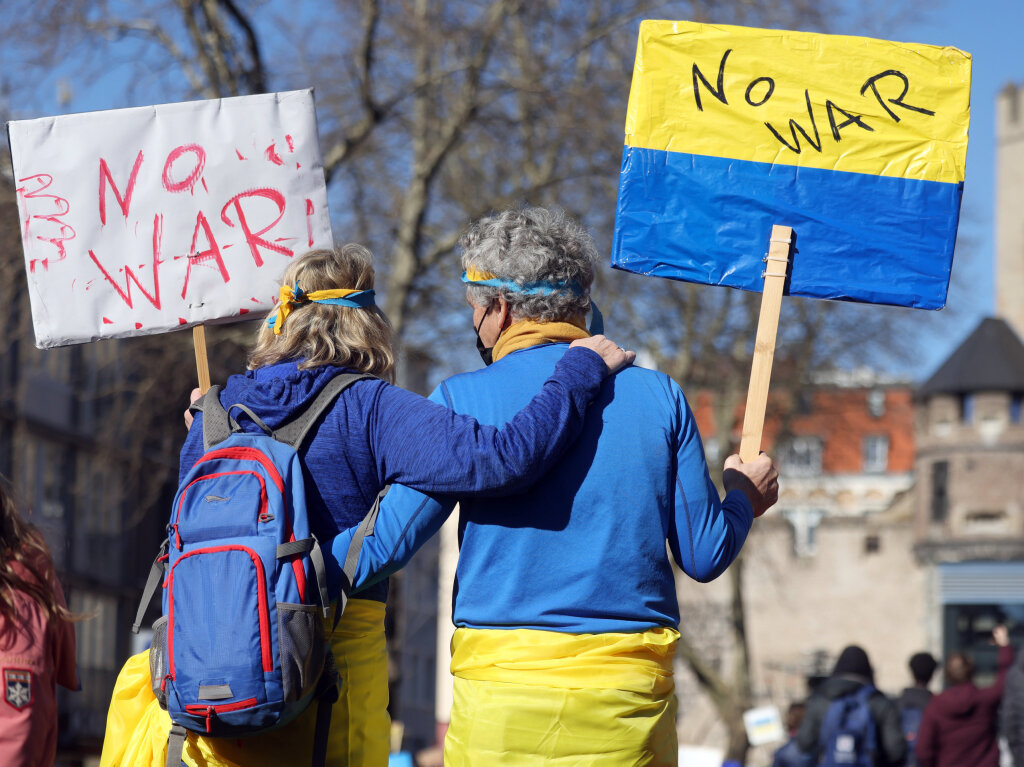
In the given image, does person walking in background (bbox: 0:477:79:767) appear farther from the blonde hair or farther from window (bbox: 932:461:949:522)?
window (bbox: 932:461:949:522)

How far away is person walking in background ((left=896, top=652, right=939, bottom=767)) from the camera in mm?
10703

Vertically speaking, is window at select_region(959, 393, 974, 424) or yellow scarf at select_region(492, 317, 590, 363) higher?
window at select_region(959, 393, 974, 424)

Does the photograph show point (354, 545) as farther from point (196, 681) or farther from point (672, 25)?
point (672, 25)

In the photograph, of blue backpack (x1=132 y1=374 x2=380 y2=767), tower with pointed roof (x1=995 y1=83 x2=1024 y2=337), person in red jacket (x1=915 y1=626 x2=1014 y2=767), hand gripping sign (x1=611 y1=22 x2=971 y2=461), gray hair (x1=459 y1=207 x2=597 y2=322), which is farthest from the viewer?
tower with pointed roof (x1=995 y1=83 x2=1024 y2=337)

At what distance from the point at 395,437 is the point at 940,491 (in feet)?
184

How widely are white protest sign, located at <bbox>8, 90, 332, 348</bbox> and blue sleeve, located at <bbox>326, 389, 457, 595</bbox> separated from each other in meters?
1.41

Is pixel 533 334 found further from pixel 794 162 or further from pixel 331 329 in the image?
pixel 794 162

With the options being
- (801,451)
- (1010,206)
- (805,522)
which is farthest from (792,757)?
(805,522)

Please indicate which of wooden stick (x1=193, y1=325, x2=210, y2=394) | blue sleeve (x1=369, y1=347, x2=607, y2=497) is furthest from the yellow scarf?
Result: wooden stick (x1=193, y1=325, x2=210, y2=394)

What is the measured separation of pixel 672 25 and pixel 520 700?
6.16 ft

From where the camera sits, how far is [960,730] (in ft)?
31.2

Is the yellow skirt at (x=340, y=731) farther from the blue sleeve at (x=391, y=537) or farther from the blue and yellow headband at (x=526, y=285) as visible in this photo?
the blue and yellow headband at (x=526, y=285)

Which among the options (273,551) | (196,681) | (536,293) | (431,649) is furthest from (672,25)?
(431,649)

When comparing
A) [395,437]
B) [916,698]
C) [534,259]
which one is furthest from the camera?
[916,698]
